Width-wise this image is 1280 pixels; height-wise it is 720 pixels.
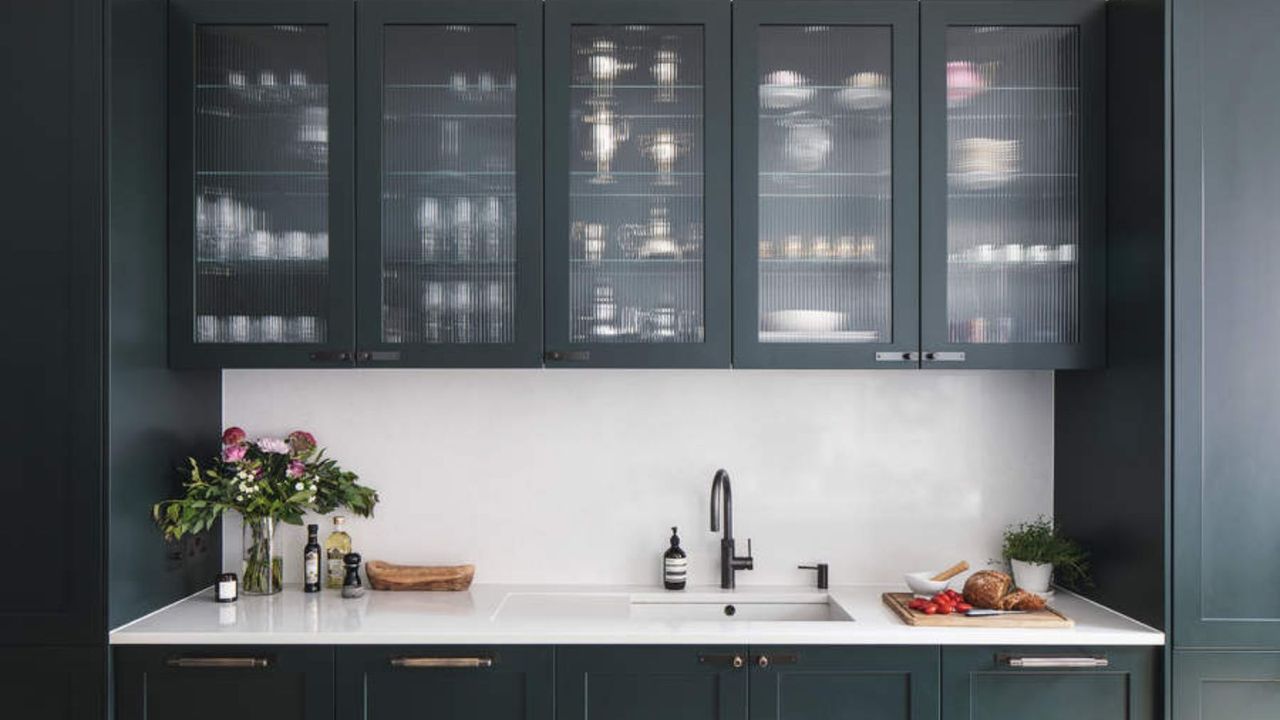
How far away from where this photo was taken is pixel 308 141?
2.57 metres

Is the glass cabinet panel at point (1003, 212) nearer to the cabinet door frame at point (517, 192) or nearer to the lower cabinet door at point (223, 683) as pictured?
the cabinet door frame at point (517, 192)

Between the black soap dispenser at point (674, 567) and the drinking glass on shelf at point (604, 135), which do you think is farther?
the black soap dispenser at point (674, 567)

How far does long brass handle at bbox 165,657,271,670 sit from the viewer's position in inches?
89.7

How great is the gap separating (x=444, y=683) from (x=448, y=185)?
1.32 m

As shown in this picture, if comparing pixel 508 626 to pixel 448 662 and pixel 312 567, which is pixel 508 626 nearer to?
pixel 448 662

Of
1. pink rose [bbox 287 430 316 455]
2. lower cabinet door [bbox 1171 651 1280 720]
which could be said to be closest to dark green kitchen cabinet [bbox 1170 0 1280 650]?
lower cabinet door [bbox 1171 651 1280 720]

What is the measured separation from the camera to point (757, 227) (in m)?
2.55

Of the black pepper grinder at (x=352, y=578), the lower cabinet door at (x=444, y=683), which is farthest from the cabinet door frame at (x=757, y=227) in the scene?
the black pepper grinder at (x=352, y=578)

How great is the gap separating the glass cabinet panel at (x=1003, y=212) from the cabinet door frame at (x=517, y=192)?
3.78 feet

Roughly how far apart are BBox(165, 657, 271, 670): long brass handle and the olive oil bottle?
54 centimetres

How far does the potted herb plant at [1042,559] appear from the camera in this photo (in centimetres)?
268

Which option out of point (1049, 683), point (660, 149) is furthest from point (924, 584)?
point (660, 149)
